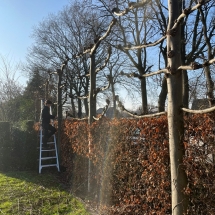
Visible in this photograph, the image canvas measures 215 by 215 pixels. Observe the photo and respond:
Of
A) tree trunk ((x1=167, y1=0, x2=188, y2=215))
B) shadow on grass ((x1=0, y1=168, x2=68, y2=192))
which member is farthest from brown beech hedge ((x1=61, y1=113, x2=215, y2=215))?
shadow on grass ((x1=0, y1=168, x2=68, y2=192))

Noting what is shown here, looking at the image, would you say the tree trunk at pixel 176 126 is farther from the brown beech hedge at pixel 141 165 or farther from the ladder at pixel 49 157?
the ladder at pixel 49 157

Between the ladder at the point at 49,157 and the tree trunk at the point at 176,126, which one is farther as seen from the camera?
the ladder at the point at 49,157

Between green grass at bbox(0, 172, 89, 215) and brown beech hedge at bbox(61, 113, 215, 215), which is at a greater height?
brown beech hedge at bbox(61, 113, 215, 215)

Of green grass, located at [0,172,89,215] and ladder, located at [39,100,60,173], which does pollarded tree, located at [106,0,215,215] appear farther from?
ladder, located at [39,100,60,173]

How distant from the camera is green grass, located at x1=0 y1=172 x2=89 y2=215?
218 inches

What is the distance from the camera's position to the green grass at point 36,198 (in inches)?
218

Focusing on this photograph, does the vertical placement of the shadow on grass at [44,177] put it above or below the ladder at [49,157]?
below

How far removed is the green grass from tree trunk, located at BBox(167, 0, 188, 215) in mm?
2471

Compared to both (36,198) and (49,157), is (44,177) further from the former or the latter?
(36,198)

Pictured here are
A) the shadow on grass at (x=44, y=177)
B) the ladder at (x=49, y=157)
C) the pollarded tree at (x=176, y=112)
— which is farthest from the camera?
the ladder at (x=49, y=157)

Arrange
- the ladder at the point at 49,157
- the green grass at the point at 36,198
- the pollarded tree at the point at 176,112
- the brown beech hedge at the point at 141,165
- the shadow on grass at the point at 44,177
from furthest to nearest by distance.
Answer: the ladder at the point at 49,157 < the shadow on grass at the point at 44,177 < the green grass at the point at 36,198 < the pollarded tree at the point at 176,112 < the brown beech hedge at the point at 141,165

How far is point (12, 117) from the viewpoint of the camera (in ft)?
61.2

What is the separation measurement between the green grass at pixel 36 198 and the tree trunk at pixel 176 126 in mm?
2471

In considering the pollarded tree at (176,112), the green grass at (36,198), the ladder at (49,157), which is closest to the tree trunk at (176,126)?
the pollarded tree at (176,112)
